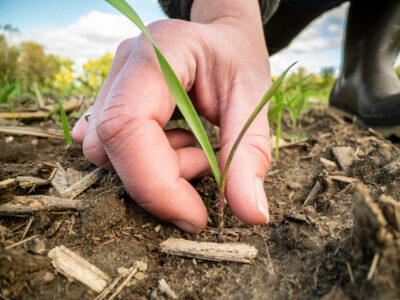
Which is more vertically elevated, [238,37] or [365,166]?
[238,37]

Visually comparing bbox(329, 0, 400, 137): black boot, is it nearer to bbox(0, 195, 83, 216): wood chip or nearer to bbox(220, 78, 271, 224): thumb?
bbox(220, 78, 271, 224): thumb

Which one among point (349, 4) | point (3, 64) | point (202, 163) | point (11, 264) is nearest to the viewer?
point (11, 264)

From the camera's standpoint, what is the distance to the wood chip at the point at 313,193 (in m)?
1.06

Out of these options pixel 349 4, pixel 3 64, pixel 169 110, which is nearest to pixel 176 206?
pixel 169 110

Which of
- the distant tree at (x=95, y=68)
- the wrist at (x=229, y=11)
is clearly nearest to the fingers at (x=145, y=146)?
the wrist at (x=229, y=11)

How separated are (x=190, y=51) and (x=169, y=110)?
0.75 ft

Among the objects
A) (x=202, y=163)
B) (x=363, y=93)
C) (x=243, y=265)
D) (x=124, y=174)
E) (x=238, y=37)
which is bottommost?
(x=363, y=93)

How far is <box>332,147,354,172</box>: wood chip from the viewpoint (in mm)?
1232

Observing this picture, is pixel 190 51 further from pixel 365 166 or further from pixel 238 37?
pixel 365 166

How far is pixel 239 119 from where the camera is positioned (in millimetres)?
1001

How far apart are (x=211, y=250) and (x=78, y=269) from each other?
37 centimetres

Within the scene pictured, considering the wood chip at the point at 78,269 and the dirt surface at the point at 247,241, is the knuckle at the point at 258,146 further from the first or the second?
the wood chip at the point at 78,269

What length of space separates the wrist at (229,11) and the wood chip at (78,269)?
1039 mm

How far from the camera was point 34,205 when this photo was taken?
0.90 meters
